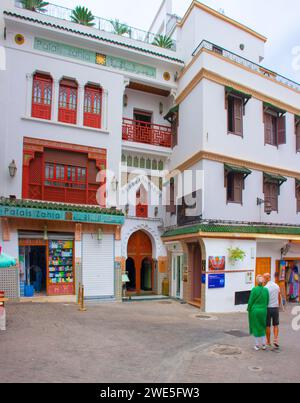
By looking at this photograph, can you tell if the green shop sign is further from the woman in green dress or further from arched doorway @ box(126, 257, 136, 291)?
the woman in green dress

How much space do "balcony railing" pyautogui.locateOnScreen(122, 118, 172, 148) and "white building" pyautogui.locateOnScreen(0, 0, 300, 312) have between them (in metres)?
0.07

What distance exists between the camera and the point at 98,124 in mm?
16734

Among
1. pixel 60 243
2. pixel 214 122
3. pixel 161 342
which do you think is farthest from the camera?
pixel 214 122

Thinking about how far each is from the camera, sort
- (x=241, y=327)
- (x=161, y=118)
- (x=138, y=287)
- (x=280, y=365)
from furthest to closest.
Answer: (x=161, y=118) → (x=138, y=287) → (x=241, y=327) → (x=280, y=365)

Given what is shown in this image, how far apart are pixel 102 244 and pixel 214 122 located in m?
7.27

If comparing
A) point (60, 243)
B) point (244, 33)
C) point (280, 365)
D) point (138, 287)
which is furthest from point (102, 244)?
point (244, 33)

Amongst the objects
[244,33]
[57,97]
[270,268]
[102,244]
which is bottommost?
[270,268]

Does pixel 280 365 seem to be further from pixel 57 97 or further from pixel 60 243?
pixel 57 97

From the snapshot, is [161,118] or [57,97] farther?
[161,118]

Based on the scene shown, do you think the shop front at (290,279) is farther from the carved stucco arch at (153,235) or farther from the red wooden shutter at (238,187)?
the carved stucco arch at (153,235)

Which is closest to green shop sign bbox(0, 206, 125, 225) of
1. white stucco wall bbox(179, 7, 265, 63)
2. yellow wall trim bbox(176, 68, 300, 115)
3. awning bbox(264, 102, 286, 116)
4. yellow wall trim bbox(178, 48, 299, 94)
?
yellow wall trim bbox(176, 68, 300, 115)

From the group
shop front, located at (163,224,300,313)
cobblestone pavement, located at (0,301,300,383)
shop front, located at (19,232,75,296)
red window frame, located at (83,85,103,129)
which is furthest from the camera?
red window frame, located at (83,85,103,129)

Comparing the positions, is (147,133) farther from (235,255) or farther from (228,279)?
(228,279)

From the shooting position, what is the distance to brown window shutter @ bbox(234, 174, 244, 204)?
16578 mm
